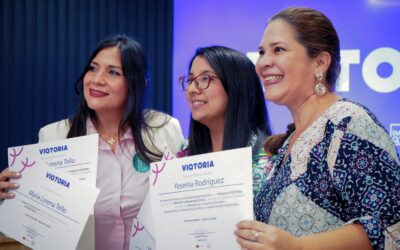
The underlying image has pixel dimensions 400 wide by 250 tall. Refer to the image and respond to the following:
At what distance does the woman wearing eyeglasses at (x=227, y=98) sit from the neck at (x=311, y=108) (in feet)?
1.70

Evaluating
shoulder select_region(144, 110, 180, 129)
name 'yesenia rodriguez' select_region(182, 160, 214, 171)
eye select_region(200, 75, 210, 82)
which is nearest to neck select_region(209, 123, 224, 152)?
eye select_region(200, 75, 210, 82)

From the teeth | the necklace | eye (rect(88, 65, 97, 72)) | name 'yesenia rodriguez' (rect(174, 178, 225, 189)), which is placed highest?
the teeth

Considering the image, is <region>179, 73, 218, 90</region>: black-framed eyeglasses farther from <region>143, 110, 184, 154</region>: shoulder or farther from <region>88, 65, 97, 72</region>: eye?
<region>88, 65, 97, 72</region>: eye

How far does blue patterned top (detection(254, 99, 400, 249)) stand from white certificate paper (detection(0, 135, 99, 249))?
2.46ft

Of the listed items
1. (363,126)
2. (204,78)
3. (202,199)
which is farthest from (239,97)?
(363,126)

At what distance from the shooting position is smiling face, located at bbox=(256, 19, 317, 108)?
1622 mm

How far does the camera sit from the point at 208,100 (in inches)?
91.0

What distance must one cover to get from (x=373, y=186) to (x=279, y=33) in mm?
587

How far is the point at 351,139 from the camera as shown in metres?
1.38

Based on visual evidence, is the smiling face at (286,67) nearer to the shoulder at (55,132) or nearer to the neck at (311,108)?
the neck at (311,108)

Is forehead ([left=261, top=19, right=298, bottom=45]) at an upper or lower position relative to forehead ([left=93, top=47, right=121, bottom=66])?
upper

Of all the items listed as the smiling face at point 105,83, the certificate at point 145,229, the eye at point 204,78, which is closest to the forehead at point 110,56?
the smiling face at point 105,83

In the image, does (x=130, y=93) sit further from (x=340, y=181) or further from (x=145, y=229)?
(x=340, y=181)

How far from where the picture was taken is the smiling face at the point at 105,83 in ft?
8.38
